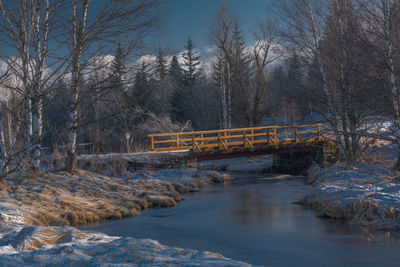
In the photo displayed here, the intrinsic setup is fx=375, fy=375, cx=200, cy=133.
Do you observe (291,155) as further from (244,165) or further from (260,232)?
(260,232)

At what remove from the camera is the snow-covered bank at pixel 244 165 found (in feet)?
82.3

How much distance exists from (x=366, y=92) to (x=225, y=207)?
600cm

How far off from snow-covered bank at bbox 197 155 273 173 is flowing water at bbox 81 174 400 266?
1116cm

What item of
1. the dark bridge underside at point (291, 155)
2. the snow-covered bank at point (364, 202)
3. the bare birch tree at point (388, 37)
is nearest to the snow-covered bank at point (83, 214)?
the dark bridge underside at point (291, 155)

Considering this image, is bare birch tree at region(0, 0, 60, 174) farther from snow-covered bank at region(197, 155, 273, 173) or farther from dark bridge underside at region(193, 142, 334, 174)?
snow-covered bank at region(197, 155, 273, 173)

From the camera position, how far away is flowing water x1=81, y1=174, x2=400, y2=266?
6621 mm

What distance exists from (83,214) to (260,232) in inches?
179

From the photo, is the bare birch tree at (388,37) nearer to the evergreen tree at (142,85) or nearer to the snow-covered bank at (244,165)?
the evergreen tree at (142,85)

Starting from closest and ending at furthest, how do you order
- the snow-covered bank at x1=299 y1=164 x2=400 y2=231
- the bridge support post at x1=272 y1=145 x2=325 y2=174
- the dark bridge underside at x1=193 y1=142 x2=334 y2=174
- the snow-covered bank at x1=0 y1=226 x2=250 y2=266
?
the snow-covered bank at x1=0 y1=226 x2=250 y2=266, the snow-covered bank at x1=299 y1=164 x2=400 y2=231, the dark bridge underside at x1=193 y1=142 x2=334 y2=174, the bridge support post at x1=272 y1=145 x2=325 y2=174

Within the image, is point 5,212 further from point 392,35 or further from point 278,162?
point 278,162

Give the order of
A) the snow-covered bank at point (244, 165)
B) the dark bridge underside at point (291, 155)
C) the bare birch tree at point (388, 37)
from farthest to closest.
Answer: the snow-covered bank at point (244, 165), the dark bridge underside at point (291, 155), the bare birch tree at point (388, 37)

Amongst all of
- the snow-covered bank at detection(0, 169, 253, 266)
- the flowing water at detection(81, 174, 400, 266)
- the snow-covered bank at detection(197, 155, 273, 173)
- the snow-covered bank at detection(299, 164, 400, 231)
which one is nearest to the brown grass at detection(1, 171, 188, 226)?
the snow-covered bank at detection(0, 169, 253, 266)

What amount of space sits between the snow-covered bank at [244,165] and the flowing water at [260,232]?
36.6 feet

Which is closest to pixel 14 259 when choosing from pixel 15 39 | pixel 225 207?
pixel 15 39
